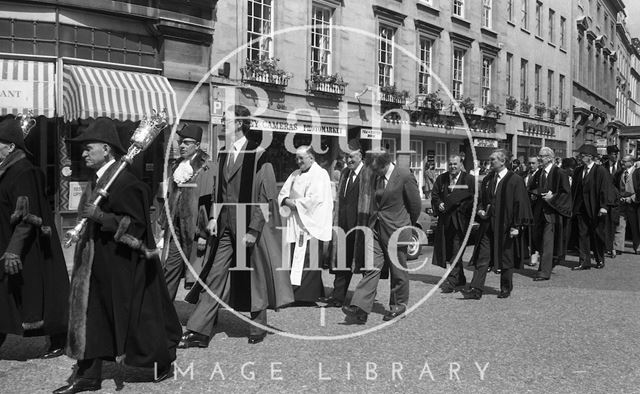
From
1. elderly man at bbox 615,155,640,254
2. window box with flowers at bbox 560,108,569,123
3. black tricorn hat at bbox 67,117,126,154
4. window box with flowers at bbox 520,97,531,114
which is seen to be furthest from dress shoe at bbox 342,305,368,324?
A: window box with flowers at bbox 560,108,569,123

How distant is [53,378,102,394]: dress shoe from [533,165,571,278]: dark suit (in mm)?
7836

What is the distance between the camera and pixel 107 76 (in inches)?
589

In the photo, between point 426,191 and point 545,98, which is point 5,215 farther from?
point 545,98

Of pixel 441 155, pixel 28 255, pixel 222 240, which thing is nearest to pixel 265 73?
pixel 441 155

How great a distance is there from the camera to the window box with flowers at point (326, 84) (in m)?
20.4

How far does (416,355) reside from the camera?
19.9 ft

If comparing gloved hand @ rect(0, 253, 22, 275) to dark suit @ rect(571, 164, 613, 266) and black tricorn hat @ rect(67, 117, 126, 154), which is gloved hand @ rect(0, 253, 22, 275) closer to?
black tricorn hat @ rect(67, 117, 126, 154)

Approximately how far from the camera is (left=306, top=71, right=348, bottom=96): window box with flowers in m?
20.4

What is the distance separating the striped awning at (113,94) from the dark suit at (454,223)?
25.9 ft

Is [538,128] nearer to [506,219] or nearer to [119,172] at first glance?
[506,219]

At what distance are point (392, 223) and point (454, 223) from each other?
2.25 m

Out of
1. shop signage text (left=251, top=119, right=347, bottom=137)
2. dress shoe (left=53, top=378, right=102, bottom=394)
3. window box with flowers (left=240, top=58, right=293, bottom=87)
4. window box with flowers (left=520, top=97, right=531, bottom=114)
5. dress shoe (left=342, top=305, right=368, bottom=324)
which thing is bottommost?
dress shoe (left=53, top=378, right=102, bottom=394)

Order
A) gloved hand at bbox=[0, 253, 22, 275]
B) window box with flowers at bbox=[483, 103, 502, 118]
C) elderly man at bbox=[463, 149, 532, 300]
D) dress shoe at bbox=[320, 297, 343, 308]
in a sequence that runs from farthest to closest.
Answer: window box with flowers at bbox=[483, 103, 502, 118], elderly man at bbox=[463, 149, 532, 300], dress shoe at bbox=[320, 297, 343, 308], gloved hand at bbox=[0, 253, 22, 275]

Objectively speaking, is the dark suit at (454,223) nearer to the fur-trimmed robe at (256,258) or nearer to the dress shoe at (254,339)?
the fur-trimmed robe at (256,258)
